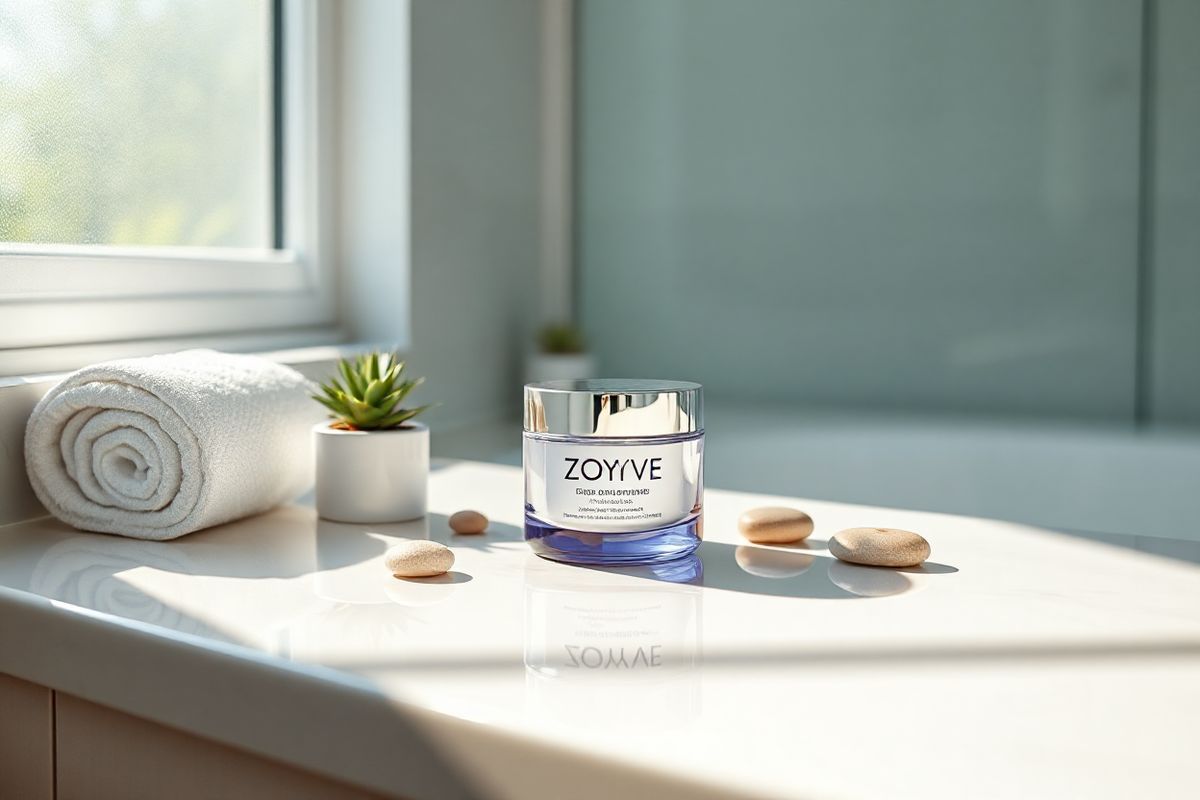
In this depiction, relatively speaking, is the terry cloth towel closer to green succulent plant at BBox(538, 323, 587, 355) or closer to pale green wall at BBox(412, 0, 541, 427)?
pale green wall at BBox(412, 0, 541, 427)

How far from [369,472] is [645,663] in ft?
1.21

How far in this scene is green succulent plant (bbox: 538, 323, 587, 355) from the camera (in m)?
1.55

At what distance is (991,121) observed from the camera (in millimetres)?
1438

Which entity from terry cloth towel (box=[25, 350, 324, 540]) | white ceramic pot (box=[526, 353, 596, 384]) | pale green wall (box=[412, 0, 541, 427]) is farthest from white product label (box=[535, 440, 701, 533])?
white ceramic pot (box=[526, 353, 596, 384])

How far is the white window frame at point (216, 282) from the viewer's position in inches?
36.4

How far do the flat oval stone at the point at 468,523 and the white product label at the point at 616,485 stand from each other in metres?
0.12

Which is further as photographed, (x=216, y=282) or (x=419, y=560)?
(x=216, y=282)

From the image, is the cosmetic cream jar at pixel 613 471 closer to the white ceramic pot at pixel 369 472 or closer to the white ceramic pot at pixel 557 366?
the white ceramic pot at pixel 369 472

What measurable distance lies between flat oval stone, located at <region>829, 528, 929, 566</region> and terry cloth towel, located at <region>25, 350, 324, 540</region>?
0.43 m

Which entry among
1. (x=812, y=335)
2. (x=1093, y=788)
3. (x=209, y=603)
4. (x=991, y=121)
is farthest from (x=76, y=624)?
(x=991, y=121)

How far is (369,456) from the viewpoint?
2.71ft

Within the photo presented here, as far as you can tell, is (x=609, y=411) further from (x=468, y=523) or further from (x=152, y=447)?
(x=152, y=447)

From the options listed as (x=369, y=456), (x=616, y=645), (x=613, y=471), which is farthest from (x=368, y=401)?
(x=616, y=645)

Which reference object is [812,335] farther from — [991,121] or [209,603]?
[209,603]
